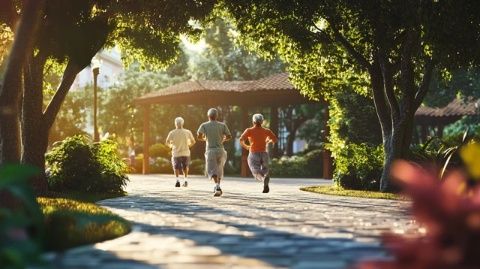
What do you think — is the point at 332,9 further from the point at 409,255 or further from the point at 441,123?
the point at 441,123

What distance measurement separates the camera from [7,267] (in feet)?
12.9

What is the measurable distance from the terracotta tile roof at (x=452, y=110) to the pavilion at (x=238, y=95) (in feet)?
25.6

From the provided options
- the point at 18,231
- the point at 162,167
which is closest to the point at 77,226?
the point at 18,231

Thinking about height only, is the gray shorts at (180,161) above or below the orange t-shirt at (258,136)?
below

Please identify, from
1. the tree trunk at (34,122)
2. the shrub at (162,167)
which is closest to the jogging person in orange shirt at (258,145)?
the tree trunk at (34,122)

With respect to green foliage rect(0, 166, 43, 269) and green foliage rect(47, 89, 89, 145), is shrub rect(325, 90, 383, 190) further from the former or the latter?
green foliage rect(47, 89, 89, 145)

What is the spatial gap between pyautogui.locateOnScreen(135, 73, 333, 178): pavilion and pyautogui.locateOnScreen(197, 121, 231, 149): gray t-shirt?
14.4 m

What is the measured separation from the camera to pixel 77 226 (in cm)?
631

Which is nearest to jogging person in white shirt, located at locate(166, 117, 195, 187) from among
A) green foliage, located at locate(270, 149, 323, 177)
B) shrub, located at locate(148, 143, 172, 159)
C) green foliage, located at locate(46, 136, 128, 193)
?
green foliage, located at locate(46, 136, 128, 193)

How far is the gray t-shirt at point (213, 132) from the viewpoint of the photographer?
16125 millimetres

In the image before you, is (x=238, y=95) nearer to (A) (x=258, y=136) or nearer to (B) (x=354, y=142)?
(B) (x=354, y=142)

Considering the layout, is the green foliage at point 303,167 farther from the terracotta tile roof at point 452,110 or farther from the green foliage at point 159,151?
the terracotta tile roof at point 452,110

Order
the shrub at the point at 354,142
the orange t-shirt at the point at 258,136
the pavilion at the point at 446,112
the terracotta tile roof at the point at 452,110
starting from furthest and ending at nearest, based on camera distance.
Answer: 1. the pavilion at the point at 446,112
2. the terracotta tile roof at the point at 452,110
3. the shrub at the point at 354,142
4. the orange t-shirt at the point at 258,136

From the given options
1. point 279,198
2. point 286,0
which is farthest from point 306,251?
point 286,0
